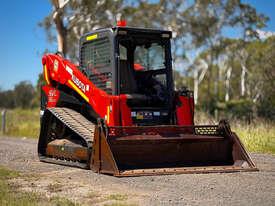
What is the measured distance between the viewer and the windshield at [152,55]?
10359 millimetres

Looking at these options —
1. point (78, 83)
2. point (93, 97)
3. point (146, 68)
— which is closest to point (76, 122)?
point (93, 97)

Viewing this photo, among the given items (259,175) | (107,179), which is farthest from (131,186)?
(259,175)

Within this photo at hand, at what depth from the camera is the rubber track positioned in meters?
→ 9.30

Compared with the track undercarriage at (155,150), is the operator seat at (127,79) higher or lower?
higher

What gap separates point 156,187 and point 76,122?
3.08 meters

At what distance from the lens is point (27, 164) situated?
10.6 meters

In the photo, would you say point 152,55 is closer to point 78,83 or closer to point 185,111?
point 185,111

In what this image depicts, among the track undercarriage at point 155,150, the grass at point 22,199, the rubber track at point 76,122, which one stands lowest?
the grass at point 22,199

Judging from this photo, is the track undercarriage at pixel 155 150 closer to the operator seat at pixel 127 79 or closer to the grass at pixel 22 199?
the operator seat at pixel 127 79

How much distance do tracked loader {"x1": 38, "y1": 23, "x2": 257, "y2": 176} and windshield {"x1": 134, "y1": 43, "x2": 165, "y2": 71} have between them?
0.02m

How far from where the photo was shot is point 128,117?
9352 millimetres

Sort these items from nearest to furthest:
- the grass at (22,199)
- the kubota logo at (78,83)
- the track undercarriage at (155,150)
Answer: the grass at (22,199)
the track undercarriage at (155,150)
the kubota logo at (78,83)

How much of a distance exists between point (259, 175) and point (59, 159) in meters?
4.26

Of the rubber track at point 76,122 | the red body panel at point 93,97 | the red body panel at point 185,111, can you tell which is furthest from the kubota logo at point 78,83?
the red body panel at point 185,111
